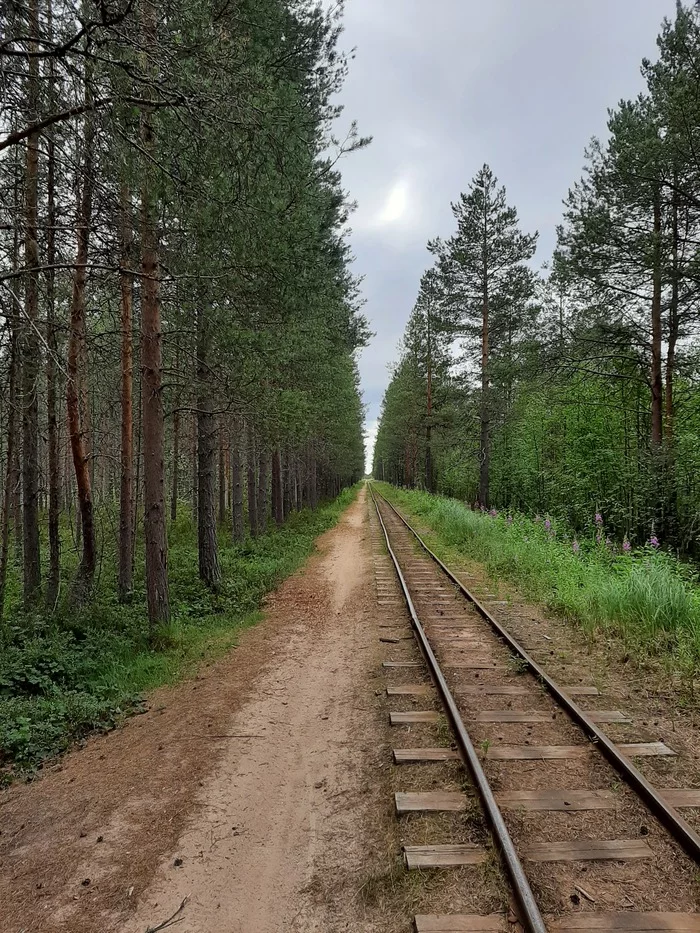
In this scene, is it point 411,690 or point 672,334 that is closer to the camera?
point 411,690

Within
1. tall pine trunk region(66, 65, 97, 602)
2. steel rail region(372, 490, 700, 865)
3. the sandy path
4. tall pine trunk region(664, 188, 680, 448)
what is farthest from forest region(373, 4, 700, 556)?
tall pine trunk region(66, 65, 97, 602)

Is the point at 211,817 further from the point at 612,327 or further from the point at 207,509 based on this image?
the point at 612,327

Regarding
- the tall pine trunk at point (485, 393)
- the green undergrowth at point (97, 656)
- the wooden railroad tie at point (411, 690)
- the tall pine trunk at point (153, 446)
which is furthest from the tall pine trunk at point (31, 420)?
the tall pine trunk at point (485, 393)

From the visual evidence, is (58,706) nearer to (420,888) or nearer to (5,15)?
(420,888)

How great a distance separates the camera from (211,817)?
360 centimetres

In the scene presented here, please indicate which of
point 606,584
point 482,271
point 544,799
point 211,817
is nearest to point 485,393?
point 482,271

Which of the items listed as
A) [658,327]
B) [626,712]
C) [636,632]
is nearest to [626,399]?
[658,327]

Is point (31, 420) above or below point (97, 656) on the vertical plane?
above

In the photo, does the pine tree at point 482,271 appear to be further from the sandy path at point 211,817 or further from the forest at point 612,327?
the sandy path at point 211,817

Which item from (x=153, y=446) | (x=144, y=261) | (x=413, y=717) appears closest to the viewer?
(x=413, y=717)

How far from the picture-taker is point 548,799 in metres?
3.49

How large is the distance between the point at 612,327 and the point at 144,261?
11.0 metres

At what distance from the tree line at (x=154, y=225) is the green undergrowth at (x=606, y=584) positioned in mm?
5721

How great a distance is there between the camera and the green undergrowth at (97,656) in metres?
4.81
